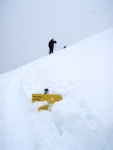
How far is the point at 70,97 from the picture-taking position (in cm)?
802

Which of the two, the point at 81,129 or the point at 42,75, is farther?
the point at 42,75

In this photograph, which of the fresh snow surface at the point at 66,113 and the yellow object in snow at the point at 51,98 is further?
the yellow object in snow at the point at 51,98

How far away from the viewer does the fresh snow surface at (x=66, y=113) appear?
6172mm

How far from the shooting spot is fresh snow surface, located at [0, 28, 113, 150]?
6.17m

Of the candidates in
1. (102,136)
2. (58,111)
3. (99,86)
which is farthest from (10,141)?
(99,86)

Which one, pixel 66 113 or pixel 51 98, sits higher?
pixel 51 98

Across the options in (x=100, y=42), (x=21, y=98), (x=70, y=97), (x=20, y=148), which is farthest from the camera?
(x=100, y=42)

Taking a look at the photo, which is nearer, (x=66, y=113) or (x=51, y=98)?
(x=66, y=113)

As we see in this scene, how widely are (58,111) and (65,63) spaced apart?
609cm

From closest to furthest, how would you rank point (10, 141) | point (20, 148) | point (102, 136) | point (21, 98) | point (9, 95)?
point (102, 136)
point (20, 148)
point (10, 141)
point (21, 98)
point (9, 95)

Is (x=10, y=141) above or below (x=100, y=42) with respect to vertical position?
below

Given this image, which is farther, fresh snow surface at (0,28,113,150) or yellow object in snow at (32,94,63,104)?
yellow object in snow at (32,94,63,104)

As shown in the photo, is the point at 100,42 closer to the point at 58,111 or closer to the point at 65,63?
the point at 65,63

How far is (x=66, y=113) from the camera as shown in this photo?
7.02 metres
